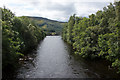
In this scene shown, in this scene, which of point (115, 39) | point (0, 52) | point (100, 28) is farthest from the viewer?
point (100, 28)

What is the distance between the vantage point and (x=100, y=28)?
2806cm

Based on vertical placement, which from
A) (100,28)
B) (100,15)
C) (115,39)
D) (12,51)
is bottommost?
(12,51)

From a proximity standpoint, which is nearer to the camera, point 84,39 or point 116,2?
point 116,2

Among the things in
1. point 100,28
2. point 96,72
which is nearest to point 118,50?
point 96,72

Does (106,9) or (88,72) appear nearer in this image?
(88,72)

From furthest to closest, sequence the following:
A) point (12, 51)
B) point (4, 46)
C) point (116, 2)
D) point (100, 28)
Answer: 1. point (100, 28)
2. point (116, 2)
3. point (12, 51)
4. point (4, 46)

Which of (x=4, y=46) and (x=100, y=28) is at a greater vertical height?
(x=100, y=28)

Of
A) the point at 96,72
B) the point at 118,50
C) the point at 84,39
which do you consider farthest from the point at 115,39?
the point at 84,39

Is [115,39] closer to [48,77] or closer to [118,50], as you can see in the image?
[118,50]

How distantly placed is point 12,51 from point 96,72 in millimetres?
16718

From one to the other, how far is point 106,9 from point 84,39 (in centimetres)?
1019

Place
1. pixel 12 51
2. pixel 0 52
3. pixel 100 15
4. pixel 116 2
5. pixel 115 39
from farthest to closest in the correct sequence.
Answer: pixel 100 15 < pixel 116 2 < pixel 115 39 < pixel 12 51 < pixel 0 52

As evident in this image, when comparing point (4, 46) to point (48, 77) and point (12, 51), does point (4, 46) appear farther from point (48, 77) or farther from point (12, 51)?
point (48, 77)

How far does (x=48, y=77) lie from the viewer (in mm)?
19453
